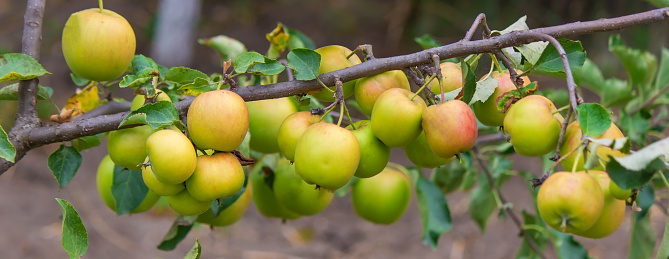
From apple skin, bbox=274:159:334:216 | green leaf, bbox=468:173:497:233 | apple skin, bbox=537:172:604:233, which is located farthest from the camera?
green leaf, bbox=468:173:497:233

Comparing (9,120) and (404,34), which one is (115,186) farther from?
(404,34)

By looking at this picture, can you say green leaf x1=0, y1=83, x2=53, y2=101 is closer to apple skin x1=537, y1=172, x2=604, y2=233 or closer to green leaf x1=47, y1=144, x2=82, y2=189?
green leaf x1=47, y1=144, x2=82, y2=189

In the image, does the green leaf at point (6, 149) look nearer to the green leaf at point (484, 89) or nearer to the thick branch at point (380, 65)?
the thick branch at point (380, 65)

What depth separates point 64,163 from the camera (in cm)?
71

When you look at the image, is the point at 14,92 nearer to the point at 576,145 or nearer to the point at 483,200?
the point at 576,145

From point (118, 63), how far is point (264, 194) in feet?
1.15

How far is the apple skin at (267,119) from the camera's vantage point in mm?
752

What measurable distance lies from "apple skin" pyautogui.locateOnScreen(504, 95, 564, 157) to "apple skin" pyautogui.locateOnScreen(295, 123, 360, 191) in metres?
0.15

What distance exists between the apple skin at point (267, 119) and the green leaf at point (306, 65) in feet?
0.45

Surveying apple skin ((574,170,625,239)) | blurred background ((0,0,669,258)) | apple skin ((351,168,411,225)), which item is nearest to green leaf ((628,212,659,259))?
apple skin ((351,168,411,225))

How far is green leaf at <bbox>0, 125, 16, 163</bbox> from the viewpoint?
23.6 inches

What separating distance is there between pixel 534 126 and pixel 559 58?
0.11 m

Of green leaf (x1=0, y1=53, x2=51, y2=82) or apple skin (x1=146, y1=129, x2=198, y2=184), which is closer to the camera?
apple skin (x1=146, y1=129, x2=198, y2=184)

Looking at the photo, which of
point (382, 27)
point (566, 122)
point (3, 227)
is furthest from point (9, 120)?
point (566, 122)
